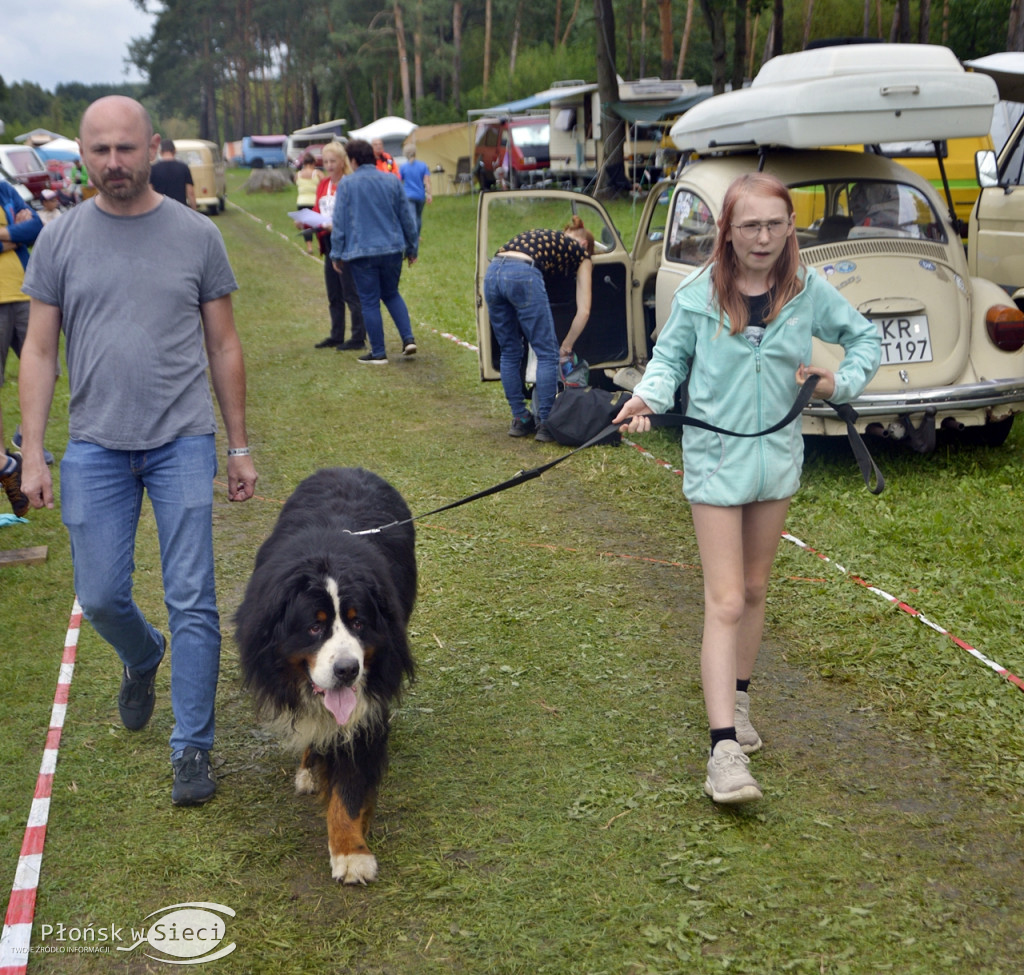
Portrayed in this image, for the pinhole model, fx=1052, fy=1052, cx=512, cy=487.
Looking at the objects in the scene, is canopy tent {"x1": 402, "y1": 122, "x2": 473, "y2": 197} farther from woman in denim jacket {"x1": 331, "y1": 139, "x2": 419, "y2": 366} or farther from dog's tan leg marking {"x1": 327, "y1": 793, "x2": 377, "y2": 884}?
dog's tan leg marking {"x1": 327, "y1": 793, "x2": 377, "y2": 884}

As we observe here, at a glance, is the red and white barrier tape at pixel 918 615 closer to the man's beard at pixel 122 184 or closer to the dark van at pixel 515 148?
the man's beard at pixel 122 184

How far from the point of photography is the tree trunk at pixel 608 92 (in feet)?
91.6

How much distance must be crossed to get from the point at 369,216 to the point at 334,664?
8.17 meters

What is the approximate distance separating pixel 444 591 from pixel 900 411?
307cm

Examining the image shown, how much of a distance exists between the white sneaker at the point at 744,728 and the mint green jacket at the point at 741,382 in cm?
86

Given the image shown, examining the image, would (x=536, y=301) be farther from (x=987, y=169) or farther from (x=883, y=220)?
(x=987, y=169)

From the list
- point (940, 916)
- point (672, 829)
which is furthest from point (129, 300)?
point (940, 916)

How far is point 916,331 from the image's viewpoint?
Answer: 669cm

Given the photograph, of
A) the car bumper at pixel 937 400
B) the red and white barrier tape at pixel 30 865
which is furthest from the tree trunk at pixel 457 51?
the red and white barrier tape at pixel 30 865

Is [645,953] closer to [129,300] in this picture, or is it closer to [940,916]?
[940,916]

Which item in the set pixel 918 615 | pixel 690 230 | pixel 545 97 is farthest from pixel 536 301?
pixel 545 97

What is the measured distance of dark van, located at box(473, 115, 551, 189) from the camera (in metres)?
37.3

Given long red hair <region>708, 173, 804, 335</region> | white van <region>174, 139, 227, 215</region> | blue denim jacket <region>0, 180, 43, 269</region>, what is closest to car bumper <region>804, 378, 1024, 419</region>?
long red hair <region>708, 173, 804, 335</region>

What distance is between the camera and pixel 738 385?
3.45 meters
